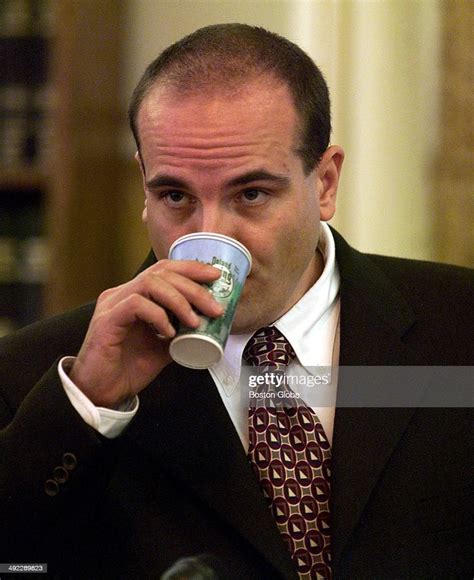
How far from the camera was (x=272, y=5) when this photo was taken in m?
2.43

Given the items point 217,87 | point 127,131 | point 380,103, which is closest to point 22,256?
point 127,131

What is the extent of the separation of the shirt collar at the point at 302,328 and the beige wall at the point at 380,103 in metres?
0.79

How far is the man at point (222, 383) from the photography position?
3.45ft

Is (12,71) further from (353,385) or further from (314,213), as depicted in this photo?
(353,385)

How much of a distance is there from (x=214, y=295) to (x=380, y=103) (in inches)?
50.5

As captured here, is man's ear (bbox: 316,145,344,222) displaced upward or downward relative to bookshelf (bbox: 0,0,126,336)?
upward

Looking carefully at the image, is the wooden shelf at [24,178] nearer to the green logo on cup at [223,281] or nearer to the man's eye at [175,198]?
the man's eye at [175,198]

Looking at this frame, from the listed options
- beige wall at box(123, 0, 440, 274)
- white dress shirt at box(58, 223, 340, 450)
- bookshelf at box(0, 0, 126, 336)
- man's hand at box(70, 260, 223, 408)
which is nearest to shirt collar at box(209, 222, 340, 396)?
white dress shirt at box(58, 223, 340, 450)

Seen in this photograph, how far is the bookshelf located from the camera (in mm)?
2322

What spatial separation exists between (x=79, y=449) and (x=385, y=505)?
1.12 feet

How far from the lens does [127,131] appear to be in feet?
8.25

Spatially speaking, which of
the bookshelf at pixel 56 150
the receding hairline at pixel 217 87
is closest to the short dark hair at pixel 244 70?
the receding hairline at pixel 217 87

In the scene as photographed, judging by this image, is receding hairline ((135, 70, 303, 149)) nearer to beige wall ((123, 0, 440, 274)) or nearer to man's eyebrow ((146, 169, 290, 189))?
man's eyebrow ((146, 169, 290, 189))

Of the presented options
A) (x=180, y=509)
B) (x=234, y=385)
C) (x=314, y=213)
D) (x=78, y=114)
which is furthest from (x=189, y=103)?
(x=78, y=114)
